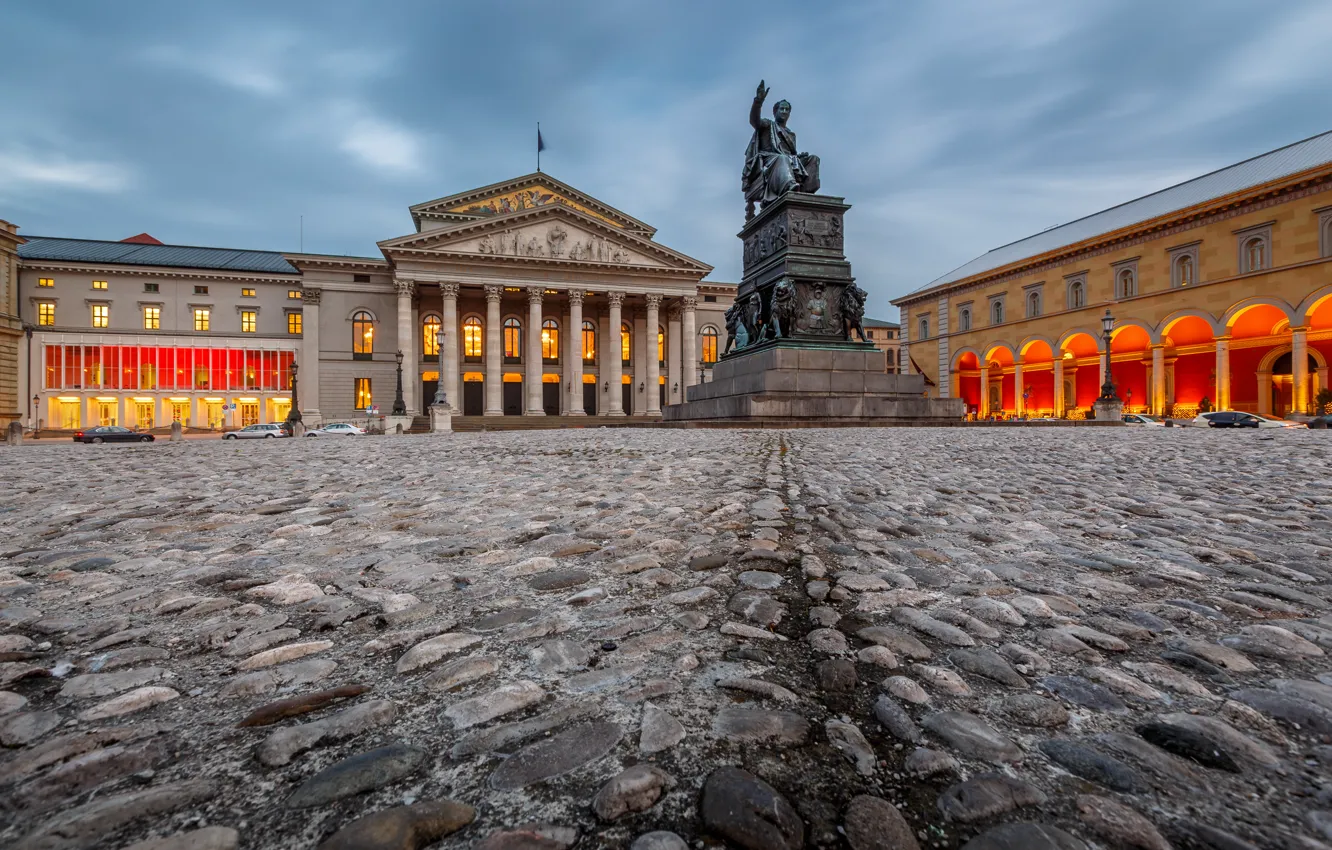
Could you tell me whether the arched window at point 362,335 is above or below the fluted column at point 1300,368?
above

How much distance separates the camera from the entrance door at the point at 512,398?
45.1 m

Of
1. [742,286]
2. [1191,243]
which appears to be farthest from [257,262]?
[1191,243]

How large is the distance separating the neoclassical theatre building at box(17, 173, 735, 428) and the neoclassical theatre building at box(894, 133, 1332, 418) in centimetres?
2235

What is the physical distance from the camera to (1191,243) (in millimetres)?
30141

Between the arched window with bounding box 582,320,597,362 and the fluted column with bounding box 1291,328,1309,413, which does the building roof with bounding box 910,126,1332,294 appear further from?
the arched window with bounding box 582,320,597,362

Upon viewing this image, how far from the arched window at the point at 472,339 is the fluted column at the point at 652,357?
12.7 meters

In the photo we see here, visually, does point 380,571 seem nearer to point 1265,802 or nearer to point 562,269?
point 1265,802

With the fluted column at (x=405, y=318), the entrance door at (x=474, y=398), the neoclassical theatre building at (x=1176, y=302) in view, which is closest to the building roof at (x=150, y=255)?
the fluted column at (x=405, y=318)

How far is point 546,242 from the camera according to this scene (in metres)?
40.8

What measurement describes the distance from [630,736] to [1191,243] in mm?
40906

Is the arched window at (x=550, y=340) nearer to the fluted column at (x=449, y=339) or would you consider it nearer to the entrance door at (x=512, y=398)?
the entrance door at (x=512, y=398)

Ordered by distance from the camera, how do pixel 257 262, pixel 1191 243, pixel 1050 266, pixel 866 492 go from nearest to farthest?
pixel 866 492
pixel 1191 243
pixel 1050 266
pixel 257 262

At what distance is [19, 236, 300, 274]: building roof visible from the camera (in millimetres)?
44094

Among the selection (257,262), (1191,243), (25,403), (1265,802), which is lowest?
(1265,802)
